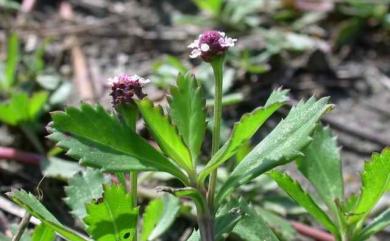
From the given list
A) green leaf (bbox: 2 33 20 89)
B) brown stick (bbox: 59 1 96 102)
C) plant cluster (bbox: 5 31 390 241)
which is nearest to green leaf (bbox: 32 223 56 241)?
plant cluster (bbox: 5 31 390 241)

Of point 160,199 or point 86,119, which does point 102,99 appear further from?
point 86,119

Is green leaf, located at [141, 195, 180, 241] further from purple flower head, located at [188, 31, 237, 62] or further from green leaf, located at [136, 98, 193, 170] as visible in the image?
purple flower head, located at [188, 31, 237, 62]

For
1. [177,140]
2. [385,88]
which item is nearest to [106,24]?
[385,88]

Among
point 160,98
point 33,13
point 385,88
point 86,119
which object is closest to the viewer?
point 86,119

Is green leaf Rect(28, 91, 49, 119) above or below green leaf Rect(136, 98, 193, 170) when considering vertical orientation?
above

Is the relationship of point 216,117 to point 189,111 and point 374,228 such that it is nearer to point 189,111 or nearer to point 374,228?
point 189,111

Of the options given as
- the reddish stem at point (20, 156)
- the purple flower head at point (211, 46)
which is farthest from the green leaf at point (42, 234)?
the reddish stem at point (20, 156)
